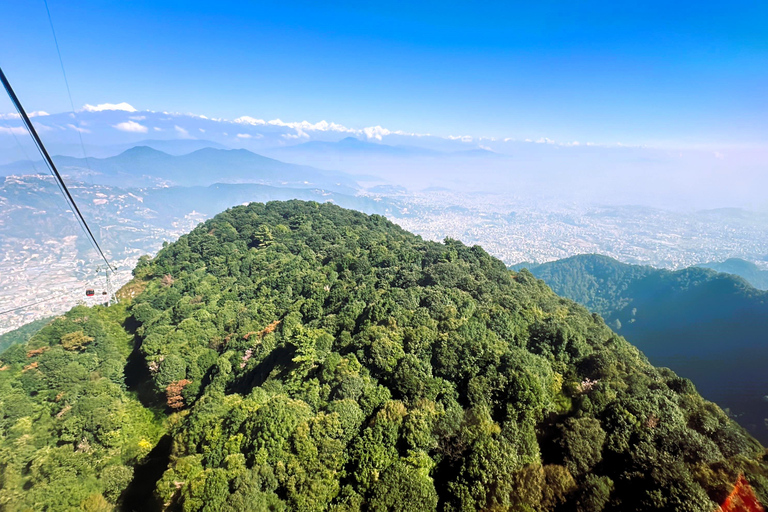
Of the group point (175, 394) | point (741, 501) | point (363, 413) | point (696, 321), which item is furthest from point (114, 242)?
point (696, 321)

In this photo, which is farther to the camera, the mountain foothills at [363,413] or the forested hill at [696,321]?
the forested hill at [696,321]

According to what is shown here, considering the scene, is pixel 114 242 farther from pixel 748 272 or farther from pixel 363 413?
pixel 748 272

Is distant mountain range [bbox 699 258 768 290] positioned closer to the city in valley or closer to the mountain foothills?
the city in valley

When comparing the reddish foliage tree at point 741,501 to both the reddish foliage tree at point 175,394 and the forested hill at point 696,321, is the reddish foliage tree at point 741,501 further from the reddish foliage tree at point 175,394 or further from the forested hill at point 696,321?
the forested hill at point 696,321

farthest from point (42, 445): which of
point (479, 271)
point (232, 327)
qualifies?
point (479, 271)

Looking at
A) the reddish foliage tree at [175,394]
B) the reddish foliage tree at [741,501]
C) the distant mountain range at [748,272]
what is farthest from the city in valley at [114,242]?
the reddish foliage tree at [741,501]

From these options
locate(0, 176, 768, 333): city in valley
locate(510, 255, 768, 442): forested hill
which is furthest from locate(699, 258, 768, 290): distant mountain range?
locate(510, 255, 768, 442): forested hill
